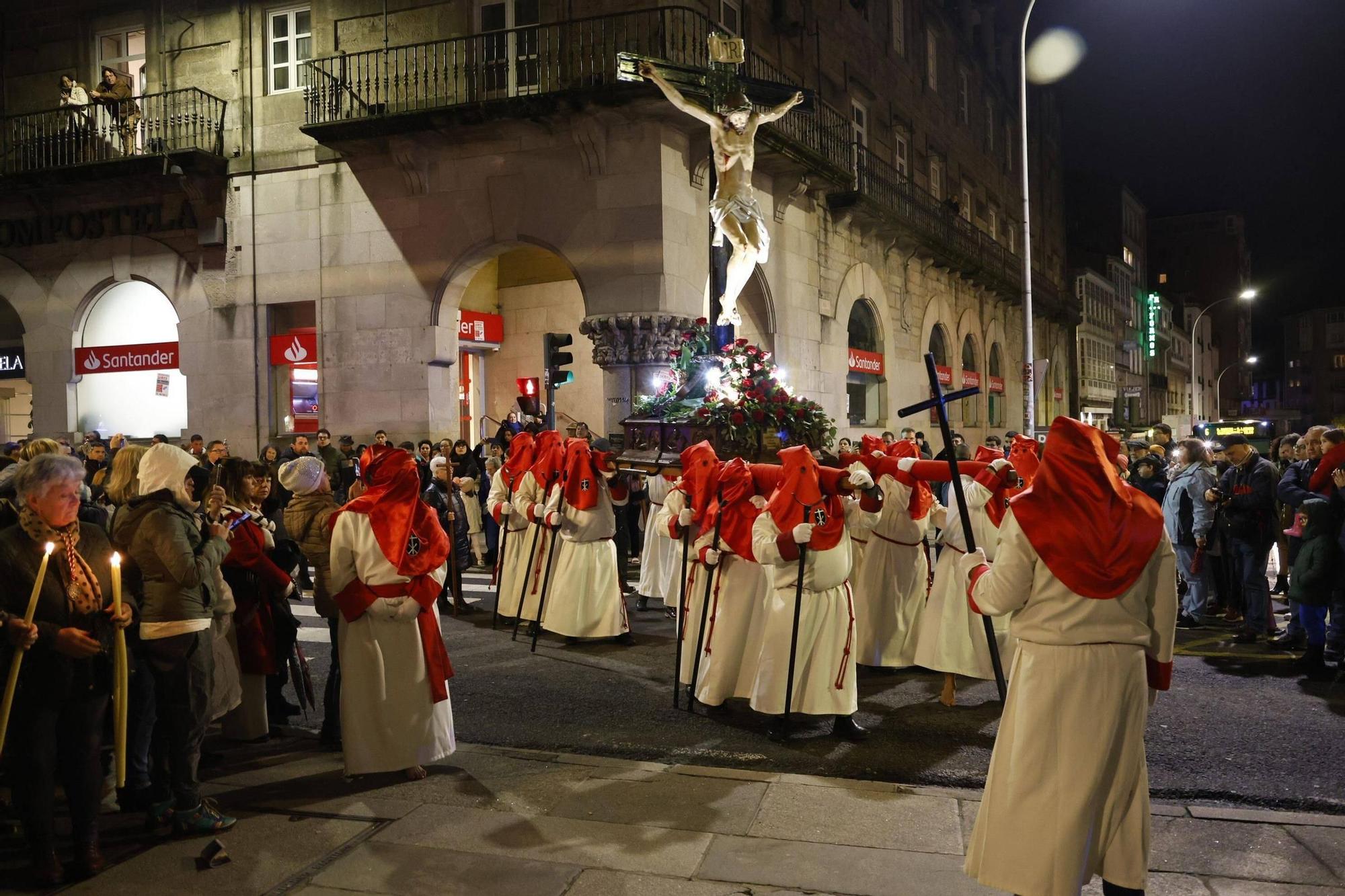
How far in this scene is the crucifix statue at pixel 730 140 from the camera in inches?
495

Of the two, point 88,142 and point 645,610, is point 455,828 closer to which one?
point 645,610

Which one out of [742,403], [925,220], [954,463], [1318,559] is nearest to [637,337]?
[742,403]

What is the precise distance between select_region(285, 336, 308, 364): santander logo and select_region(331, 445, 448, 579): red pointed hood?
47.5 feet

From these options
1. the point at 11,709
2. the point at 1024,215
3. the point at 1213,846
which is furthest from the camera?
the point at 1024,215

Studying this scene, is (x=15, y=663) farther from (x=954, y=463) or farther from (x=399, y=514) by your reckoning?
(x=954, y=463)

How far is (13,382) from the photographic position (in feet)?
78.5

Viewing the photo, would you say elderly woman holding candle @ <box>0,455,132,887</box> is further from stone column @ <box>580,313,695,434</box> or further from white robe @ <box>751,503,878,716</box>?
stone column @ <box>580,313,695,434</box>

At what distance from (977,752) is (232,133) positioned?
61.8 ft

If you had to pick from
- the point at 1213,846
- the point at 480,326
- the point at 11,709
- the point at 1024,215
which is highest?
the point at 1024,215

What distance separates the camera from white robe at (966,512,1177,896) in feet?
12.8

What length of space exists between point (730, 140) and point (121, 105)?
46.6 ft

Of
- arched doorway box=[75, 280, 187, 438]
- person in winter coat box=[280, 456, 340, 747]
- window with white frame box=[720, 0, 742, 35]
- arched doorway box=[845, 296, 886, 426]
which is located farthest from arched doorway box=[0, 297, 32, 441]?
person in winter coat box=[280, 456, 340, 747]

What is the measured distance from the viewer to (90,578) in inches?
183

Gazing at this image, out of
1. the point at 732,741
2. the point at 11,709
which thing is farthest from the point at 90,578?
the point at 732,741
